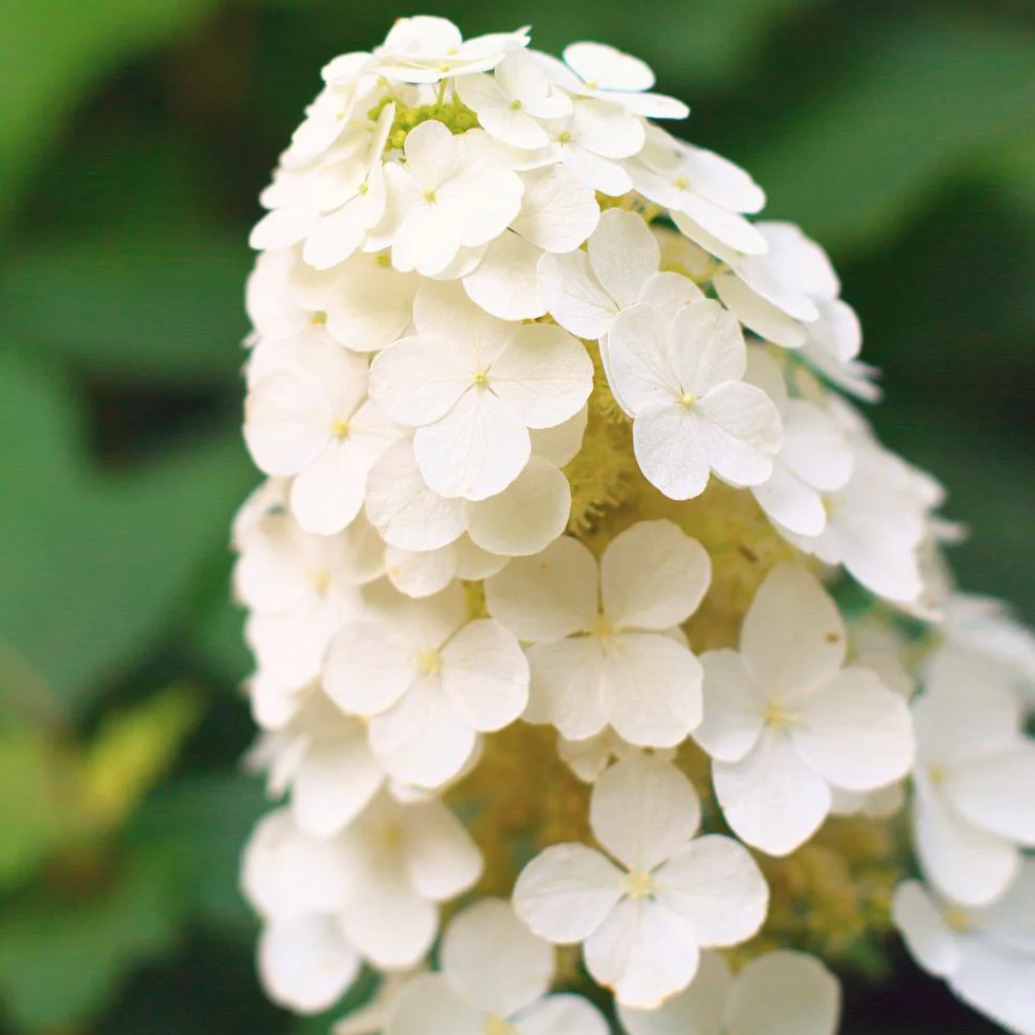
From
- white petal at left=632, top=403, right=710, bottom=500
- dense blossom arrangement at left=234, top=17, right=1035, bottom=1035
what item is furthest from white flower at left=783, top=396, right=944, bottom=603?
white petal at left=632, top=403, right=710, bottom=500

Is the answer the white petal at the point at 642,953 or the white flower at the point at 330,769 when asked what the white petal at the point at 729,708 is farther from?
the white flower at the point at 330,769

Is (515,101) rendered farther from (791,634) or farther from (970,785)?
(970,785)

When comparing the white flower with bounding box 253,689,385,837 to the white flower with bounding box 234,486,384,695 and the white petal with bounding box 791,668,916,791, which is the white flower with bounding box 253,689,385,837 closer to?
the white flower with bounding box 234,486,384,695

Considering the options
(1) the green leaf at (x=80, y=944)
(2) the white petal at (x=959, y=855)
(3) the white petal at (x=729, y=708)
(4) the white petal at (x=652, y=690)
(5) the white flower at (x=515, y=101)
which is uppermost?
(5) the white flower at (x=515, y=101)

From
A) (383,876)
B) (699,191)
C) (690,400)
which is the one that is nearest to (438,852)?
(383,876)

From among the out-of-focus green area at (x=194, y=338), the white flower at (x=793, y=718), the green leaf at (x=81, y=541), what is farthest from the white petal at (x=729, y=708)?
the green leaf at (x=81, y=541)

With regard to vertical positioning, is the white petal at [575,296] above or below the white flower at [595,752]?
above

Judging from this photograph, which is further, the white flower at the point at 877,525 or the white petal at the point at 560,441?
the white flower at the point at 877,525
